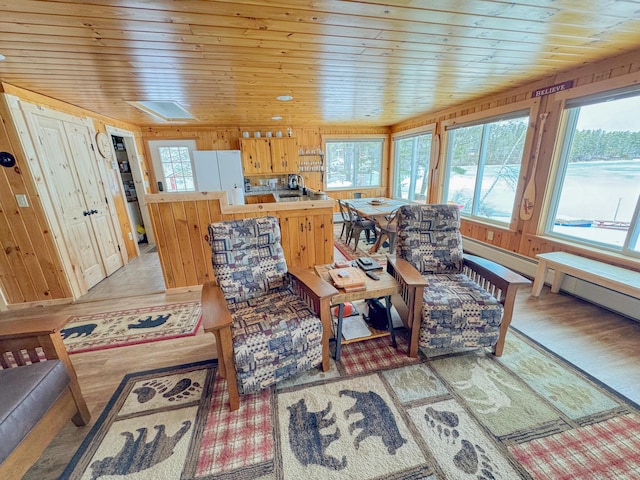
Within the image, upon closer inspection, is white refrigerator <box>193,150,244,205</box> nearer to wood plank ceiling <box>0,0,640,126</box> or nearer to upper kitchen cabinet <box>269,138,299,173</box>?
upper kitchen cabinet <box>269,138,299,173</box>

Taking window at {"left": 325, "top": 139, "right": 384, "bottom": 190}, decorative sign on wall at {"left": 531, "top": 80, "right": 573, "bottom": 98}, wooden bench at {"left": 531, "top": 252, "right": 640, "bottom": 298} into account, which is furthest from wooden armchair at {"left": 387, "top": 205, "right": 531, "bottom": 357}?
window at {"left": 325, "top": 139, "right": 384, "bottom": 190}

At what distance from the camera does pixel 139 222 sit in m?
5.41

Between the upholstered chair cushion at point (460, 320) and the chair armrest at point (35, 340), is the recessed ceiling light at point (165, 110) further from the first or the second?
the upholstered chair cushion at point (460, 320)

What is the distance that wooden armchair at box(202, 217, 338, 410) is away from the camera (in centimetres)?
151

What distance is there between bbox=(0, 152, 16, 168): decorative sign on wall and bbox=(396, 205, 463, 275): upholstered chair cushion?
3837mm

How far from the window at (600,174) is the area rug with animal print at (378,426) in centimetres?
173

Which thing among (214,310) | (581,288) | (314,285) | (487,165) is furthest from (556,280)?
(214,310)

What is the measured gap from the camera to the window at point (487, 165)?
11.5ft

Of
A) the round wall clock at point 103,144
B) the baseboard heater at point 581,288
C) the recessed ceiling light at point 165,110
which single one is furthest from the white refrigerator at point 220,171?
the baseboard heater at point 581,288

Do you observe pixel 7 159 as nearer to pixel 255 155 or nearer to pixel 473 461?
pixel 255 155

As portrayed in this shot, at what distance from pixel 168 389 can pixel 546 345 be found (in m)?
2.85

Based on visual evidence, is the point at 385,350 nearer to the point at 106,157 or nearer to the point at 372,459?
the point at 372,459

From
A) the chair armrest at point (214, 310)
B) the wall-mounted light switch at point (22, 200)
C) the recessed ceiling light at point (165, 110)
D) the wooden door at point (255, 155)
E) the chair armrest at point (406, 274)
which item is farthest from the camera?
the wooden door at point (255, 155)

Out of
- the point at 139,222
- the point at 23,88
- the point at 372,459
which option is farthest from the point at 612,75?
the point at 139,222
